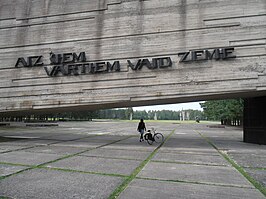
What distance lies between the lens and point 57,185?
493 cm

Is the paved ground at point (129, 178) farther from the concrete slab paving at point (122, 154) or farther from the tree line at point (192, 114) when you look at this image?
the tree line at point (192, 114)

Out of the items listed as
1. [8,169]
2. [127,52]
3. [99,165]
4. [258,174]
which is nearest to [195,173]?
[258,174]

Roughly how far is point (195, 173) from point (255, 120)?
9.71 metres

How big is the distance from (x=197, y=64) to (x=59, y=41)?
898 cm

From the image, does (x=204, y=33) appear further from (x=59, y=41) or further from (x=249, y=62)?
(x=59, y=41)

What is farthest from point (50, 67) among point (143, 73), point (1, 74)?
point (143, 73)

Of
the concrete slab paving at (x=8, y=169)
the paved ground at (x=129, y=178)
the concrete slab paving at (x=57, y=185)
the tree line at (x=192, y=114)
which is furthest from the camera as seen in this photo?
the tree line at (x=192, y=114)

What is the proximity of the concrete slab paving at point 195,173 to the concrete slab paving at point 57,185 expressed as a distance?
1.29m

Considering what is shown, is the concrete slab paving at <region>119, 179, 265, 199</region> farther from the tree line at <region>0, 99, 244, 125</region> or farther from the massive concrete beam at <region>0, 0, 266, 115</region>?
the tree line at <region>0, 99, 244, 125</region>

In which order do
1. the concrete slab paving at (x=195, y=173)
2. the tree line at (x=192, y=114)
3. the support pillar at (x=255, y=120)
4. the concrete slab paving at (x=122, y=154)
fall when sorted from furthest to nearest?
the tree line at (x=192, y=114)
the support pillar at (x=255, y=120)
the concrete slab paving at (x=122, y=154)
the concrete slab paving at (x=195, y=173)

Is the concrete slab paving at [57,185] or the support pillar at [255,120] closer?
the concrete slab paving at [57,185]

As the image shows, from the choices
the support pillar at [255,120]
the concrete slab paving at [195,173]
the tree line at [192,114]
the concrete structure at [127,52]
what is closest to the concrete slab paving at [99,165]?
the concrete slab paving at [195,173]

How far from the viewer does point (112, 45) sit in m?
13.1

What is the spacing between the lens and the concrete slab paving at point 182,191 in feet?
14.4
